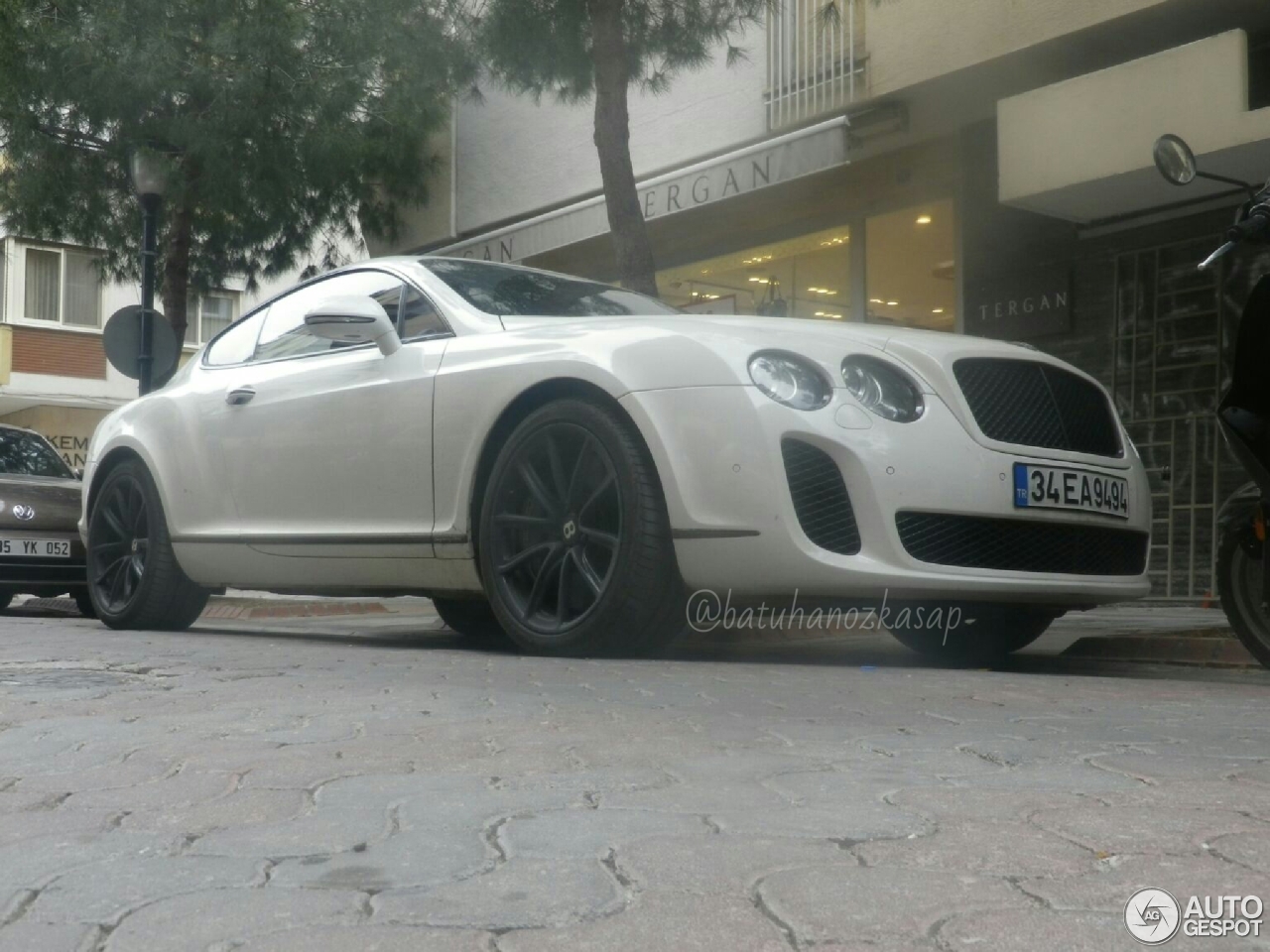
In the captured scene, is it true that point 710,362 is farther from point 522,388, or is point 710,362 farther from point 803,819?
point 803,819

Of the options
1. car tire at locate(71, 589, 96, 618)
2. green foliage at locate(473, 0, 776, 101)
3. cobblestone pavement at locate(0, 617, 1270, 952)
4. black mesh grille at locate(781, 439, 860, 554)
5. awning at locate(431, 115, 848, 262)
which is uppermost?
green foliage at locate(473, 0, 776, 101)

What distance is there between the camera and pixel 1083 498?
510cm

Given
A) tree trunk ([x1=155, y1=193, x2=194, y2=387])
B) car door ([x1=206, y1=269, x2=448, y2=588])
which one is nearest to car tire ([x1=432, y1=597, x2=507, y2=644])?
car door ([x1=206, y1=269, x2=448, y2=588])

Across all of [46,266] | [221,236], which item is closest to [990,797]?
[221,236]

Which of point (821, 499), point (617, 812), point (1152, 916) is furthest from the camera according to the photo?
point (821, 499)

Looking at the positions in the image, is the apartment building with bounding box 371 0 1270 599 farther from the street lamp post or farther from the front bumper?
the front bumper

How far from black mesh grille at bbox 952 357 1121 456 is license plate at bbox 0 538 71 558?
7.48m

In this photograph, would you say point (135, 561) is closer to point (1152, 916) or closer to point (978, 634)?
point (978, 634)

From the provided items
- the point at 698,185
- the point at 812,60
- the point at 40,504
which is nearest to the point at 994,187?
the point at 812,60

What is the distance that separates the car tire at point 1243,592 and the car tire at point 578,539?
1696 mm

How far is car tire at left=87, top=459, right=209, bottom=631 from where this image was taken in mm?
7164

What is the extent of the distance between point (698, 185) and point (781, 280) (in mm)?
1348

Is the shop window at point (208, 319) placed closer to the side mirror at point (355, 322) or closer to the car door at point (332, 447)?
the car door at point (332, 447)

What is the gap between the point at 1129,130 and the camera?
9.55 m
